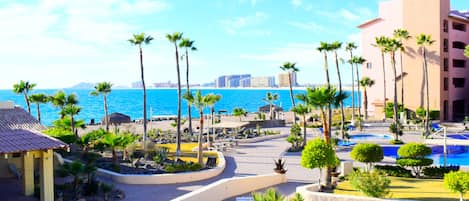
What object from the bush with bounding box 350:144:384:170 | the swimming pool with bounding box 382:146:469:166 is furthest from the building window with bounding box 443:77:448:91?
the bush with bounding box 350:144:384:170

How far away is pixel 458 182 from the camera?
44.4 ft

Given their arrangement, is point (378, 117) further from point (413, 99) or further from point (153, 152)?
point (153, 152)

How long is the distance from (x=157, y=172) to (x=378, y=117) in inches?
1471

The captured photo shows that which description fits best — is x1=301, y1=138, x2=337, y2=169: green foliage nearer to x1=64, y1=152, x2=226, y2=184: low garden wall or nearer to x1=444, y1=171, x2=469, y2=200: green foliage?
x1=444, y1=171, x2=469, y2=200: green foliage

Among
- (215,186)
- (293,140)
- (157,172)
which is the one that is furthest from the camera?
(293,140)

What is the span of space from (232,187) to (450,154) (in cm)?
1780

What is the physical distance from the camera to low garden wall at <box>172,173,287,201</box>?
46.7ft

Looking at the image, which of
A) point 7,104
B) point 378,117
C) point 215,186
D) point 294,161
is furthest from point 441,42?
point 7,104

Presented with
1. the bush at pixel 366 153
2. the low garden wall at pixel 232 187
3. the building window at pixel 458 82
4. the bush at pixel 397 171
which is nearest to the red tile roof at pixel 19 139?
the low garden wall at pixel 232 187

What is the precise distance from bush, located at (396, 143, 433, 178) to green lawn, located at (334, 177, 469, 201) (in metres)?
0.81

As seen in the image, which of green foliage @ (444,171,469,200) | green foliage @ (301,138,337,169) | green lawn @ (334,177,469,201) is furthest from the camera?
green foliage @ (301,138,337,169)

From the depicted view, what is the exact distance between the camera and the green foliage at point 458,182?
44.0 ft

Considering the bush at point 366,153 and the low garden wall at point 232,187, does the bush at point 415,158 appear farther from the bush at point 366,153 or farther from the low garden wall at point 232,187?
the low garden wall at point 232,187

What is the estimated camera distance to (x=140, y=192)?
16828mm
